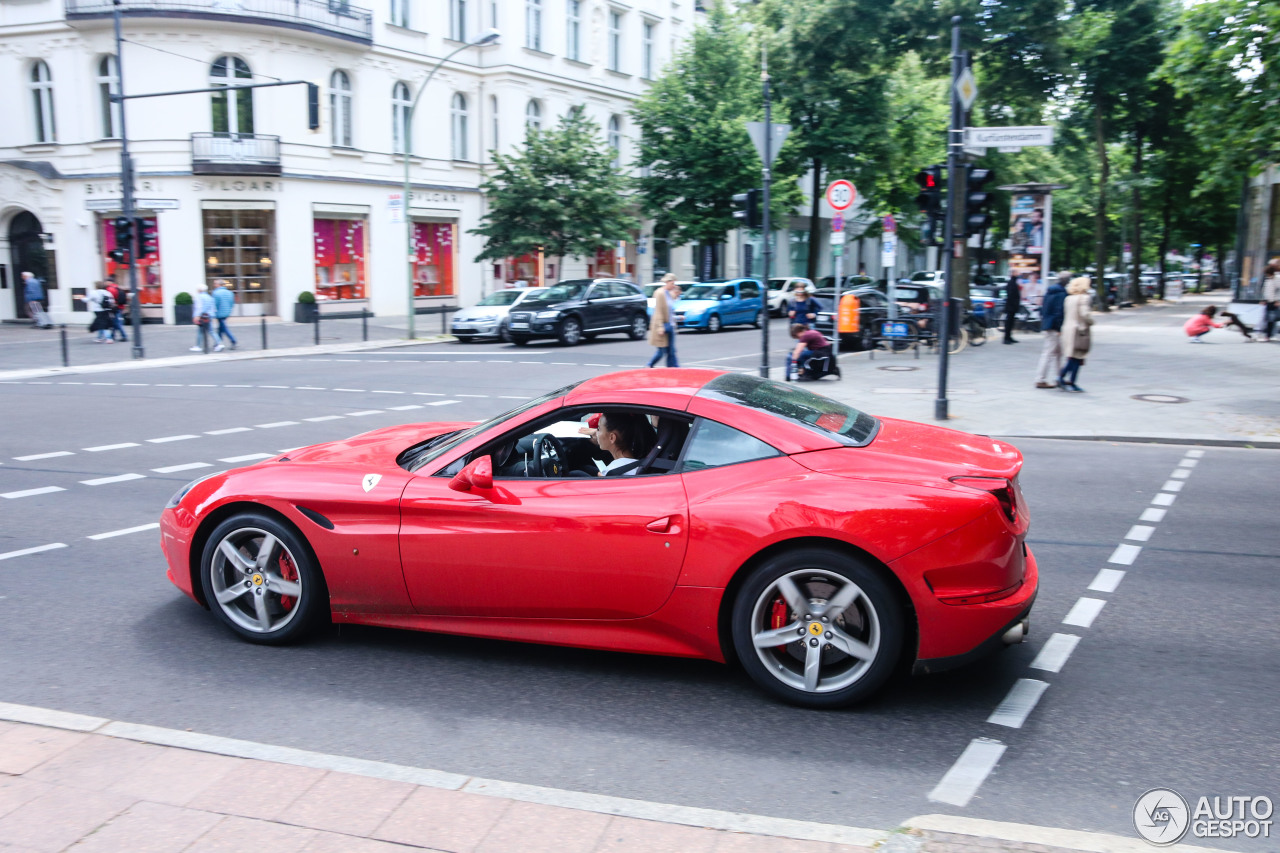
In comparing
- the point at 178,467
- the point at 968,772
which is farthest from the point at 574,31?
the point at 968,772

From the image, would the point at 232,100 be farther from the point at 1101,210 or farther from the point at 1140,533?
the point at 1140,533

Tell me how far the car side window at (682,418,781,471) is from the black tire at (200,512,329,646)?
1.91 m

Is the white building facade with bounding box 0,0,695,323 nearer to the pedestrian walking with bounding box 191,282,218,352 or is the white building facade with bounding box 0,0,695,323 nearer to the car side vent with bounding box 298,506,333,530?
the pedestrian walking with bounding box 191,282,218,352

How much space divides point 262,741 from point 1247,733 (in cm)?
389

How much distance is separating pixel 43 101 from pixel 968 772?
1511 inches

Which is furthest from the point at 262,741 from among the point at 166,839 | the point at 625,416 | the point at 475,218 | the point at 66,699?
the point at 475,218

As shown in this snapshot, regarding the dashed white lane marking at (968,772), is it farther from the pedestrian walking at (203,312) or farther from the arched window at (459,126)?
the arched window at (459,126)

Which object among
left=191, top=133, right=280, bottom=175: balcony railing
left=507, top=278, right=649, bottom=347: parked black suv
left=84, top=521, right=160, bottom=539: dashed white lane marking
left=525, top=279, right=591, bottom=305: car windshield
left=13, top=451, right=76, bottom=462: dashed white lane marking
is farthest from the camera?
left=191, top=133, right=280, bottom=175: balcony railing

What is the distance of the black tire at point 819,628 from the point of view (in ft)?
14.1

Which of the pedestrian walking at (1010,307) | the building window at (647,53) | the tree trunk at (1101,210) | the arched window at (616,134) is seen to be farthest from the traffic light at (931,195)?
the building window at (647,53)

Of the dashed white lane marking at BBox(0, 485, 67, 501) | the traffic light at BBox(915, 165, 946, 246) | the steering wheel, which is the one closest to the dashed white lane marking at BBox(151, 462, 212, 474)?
the dashed white lane marking at BBox(0, 485, 67, 501)

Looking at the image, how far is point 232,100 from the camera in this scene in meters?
33.2

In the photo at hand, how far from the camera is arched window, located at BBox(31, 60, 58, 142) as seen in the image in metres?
33.9

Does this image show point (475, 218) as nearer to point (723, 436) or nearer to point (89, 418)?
point (89, 418)
